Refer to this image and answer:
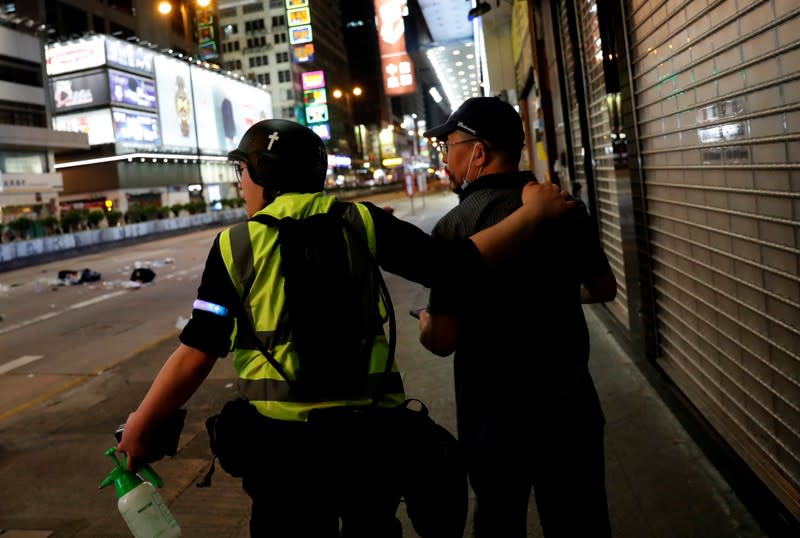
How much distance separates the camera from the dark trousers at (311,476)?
5.76 ft

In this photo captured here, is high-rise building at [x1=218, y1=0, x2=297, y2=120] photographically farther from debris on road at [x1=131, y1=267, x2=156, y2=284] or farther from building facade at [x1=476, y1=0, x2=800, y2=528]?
building facade at [x1=476, y1=0, x2=800, y2=528]

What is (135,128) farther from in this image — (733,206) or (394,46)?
(733,206)

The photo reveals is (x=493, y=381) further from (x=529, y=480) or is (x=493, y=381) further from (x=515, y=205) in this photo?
(x=515, y=205)

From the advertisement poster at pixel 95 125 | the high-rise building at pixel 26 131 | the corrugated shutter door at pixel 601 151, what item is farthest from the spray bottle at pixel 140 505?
the advertisement poster at pixel 95 125

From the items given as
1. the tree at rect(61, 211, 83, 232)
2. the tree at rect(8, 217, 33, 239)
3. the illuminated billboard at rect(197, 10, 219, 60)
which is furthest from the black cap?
the illuminated billboard at rect(197, 10, 219, 60)

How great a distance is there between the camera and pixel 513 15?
14984 mm

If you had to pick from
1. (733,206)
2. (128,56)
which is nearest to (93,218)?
(128,56)

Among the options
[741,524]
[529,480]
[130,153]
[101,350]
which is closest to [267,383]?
[529,480]

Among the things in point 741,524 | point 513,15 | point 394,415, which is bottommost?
point 741,524

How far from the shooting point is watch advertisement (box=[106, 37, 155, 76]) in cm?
6025

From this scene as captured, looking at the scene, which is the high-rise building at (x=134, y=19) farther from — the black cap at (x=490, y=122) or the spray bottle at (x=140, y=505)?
the spray bottle at (x=140, y=505)

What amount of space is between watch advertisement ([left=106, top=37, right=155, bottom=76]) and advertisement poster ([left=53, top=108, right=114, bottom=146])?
491 centimetres

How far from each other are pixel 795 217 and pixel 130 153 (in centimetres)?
6549

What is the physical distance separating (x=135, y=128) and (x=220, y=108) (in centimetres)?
1593
